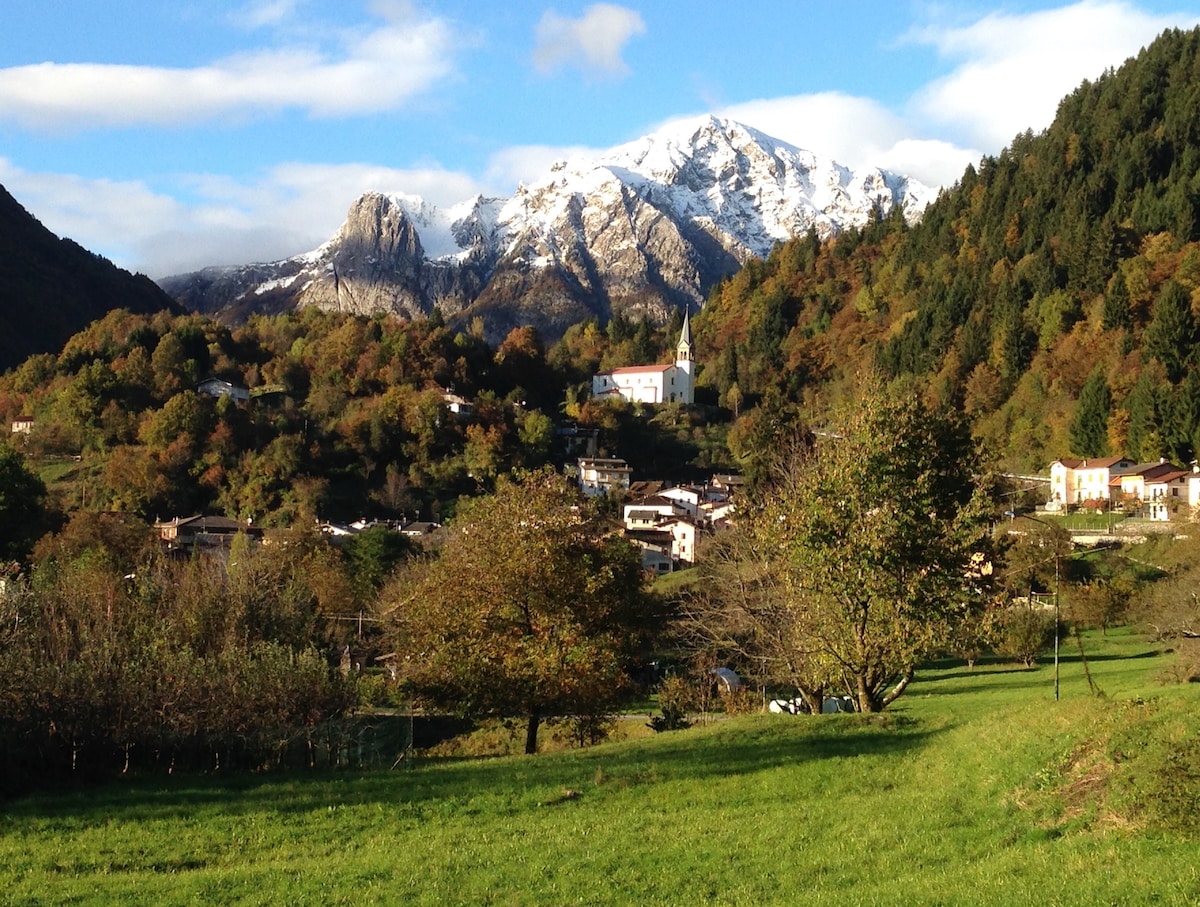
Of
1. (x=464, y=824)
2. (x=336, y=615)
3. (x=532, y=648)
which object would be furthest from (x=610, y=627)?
(x=336, y=615)

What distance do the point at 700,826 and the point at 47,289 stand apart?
6173 inches

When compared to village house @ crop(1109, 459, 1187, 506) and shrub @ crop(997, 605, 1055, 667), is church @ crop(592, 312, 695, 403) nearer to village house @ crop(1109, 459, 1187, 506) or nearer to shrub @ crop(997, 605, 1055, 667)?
village house @ crop(1109, 459, 1187, 506)

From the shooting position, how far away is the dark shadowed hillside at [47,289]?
135 m

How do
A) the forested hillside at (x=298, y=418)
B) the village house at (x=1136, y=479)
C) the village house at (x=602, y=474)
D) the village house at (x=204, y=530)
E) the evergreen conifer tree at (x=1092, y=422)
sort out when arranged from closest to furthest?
1. the village house at (x=204, y=530)
2. the village house at (x=1136, y=479)
3. the forested hillside at (x=298, y=418)
4. the evergreen conifer tree at (x=1092, y=422)
5. the village house at (x=602, y=474)

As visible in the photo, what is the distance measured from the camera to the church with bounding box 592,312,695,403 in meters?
112

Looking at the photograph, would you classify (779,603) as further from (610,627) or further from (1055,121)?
(1055,121)

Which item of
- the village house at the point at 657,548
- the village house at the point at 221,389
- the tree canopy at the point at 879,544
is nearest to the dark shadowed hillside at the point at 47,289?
the village house at the point at 221,389

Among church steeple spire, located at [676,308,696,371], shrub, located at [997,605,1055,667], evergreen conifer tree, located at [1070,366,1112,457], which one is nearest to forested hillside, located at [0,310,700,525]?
church steeple spire, located at [676,308,696,371]

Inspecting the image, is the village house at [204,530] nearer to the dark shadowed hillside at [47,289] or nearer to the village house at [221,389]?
the village house at [221,389]

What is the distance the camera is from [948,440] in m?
21.0

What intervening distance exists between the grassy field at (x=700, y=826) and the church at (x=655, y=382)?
312 feet

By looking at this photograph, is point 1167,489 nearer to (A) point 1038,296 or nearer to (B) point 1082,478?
(B) point 1082,478

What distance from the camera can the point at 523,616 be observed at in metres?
20.4

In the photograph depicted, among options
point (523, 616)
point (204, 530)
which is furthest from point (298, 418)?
point (523, 616)
